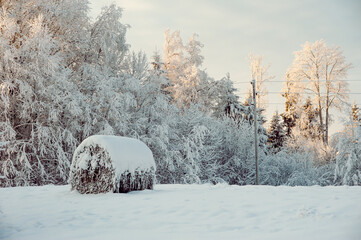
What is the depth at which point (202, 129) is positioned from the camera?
1889 centimetres

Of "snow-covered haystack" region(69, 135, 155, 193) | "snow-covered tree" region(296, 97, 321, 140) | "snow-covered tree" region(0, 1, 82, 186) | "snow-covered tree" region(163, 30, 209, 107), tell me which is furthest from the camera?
"snow-covered tree" region(296, 97, 321, 140)

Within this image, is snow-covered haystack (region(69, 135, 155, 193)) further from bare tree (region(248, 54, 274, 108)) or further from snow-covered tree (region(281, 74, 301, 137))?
bare tree (region(248, 54, 274, 108))

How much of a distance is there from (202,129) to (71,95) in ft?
24.2

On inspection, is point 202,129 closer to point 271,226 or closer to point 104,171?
point 104,171

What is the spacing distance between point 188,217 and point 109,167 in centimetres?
290

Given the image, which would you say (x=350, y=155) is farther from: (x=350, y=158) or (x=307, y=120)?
(x=307, y=120)

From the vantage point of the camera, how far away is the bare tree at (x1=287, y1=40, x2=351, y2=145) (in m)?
26.5

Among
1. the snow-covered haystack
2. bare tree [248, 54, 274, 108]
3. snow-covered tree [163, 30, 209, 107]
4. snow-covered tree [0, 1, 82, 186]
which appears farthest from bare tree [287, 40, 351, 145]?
the snow-covered haystack

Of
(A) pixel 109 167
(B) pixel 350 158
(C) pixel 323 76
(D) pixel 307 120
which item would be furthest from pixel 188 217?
(D) pixel 307 120

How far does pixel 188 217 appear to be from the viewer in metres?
5.11

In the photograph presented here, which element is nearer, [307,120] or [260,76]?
[307,120]

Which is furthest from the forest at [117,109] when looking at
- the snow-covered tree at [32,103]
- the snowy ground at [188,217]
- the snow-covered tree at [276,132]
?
the snowy ground at [188,217]

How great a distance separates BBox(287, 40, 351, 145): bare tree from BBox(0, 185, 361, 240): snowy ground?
72.7 feet

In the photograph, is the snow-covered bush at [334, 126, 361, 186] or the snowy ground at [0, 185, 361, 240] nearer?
the snowy ground at [0, 185, 361, 240]
